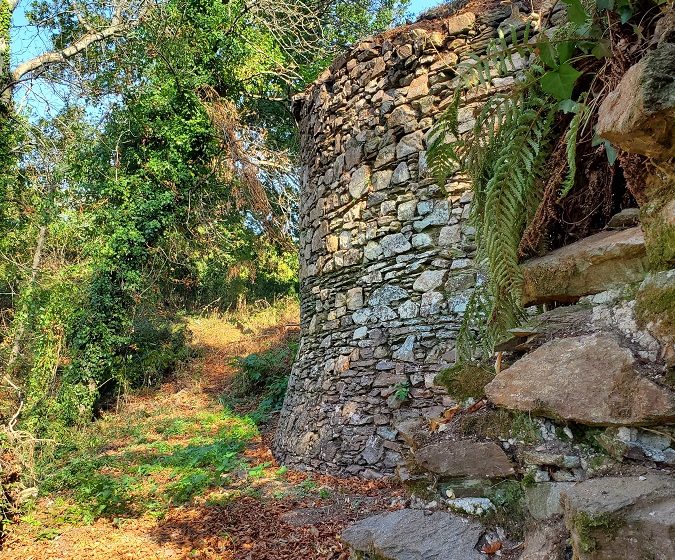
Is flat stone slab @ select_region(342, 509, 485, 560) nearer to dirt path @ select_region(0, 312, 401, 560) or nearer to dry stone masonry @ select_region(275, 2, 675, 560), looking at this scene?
dry stone masonry @ select_region(275, 2, 675, 560)

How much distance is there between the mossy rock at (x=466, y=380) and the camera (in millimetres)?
1792

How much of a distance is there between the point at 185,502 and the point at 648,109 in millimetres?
4873

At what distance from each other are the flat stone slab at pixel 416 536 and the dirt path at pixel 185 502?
1678 millimetres

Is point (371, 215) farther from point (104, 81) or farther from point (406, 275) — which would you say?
point (104, 81)

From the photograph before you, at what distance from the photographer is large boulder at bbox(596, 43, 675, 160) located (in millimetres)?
1162

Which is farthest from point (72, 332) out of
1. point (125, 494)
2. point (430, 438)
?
point (430, 438)

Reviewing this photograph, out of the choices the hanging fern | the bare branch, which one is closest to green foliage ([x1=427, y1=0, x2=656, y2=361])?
the hanging fern

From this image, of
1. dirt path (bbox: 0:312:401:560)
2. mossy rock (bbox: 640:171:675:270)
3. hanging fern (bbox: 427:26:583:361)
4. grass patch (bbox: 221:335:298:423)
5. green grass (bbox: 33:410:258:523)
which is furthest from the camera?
grass patch (bbox: 221:335:298:423)

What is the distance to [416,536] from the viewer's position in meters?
1.64

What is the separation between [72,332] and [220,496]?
568 cm

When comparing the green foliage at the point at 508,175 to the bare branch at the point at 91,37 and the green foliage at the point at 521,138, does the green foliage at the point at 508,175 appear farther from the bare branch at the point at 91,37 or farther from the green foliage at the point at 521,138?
the bare branch at the point at 91,37

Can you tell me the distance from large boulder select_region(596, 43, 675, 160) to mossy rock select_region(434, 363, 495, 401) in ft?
2.82

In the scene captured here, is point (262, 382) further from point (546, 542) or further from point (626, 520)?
point (626, 520)

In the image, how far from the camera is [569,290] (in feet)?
5.37
